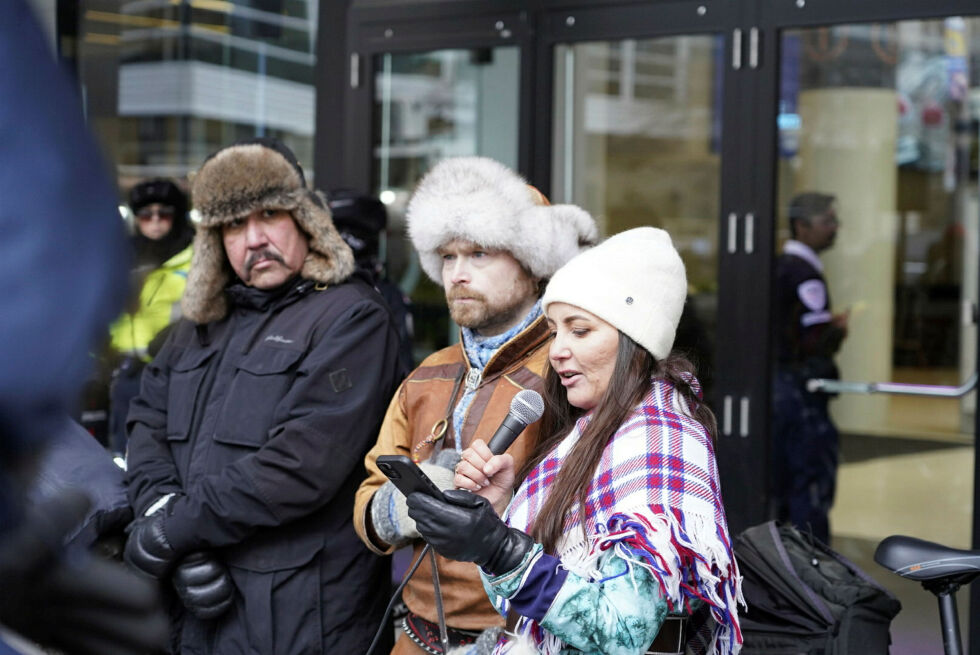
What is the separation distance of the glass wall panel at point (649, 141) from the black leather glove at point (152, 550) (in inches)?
93.9

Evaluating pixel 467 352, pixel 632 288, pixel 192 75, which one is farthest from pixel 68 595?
pixel 192 75

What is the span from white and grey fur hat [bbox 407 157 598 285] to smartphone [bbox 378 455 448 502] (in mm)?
893

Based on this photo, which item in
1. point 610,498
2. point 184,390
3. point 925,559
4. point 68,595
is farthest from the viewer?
point 184,390

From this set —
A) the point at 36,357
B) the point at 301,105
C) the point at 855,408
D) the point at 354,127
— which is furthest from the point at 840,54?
the point at 36,357

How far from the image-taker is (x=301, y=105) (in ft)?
24.4

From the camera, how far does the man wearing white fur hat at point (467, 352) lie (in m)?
2.70

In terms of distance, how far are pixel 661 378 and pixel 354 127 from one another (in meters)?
3.41

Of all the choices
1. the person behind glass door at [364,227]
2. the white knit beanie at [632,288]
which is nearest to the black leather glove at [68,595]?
the white knit beanie at [632,288]

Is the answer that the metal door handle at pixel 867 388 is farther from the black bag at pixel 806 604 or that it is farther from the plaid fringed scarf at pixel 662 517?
the plaid fringed scarf at pixel 662 517

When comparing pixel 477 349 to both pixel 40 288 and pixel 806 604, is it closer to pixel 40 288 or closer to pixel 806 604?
pixel 806 604

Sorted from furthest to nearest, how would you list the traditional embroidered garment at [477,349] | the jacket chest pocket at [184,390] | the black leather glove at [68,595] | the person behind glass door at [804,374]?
the person behind glass door at [804,374] < the jacket chest pocket at [184,390] < the traditional embroidered garment at [477,349] < the black leather glove at [68,595]

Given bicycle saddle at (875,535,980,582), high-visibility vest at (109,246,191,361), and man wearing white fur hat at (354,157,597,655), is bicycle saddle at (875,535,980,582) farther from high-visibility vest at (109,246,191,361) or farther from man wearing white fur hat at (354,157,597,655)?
high-visibility vest at (109,246,191,361)

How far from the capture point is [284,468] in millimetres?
3012

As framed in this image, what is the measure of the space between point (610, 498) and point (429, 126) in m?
4.10
